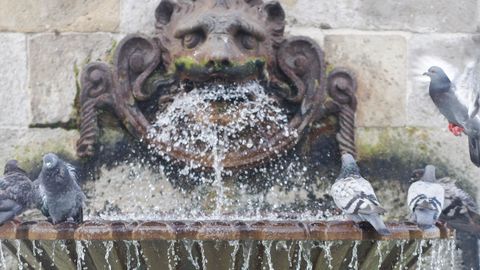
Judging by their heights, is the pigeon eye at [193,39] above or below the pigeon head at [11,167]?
above

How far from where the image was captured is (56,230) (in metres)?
3.48

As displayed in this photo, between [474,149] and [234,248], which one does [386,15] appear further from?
[234,248]

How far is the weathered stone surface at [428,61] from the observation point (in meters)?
4.45

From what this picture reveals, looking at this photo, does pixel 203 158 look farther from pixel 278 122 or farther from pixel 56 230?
pixel 56 230

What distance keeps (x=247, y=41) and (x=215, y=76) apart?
0.19m

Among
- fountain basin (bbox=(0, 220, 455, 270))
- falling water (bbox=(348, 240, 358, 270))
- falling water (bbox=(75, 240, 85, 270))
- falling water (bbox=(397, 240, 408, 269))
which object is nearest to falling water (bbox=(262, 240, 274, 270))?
fountain basin (bbox=(0, 220, 455, 270))

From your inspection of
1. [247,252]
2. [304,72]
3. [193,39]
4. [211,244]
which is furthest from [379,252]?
[193,39]

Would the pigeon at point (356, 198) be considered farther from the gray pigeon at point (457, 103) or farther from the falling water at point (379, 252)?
the gray pigeon at point (457, 103)

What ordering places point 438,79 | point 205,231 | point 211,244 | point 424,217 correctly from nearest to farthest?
point 205,231 → point 211,244 → point 424,217 → point 438,79

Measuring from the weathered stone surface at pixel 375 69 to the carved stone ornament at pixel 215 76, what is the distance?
2.9 inches

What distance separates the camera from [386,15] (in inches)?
178

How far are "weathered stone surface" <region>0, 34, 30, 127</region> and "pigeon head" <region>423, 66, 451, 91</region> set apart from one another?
154cm

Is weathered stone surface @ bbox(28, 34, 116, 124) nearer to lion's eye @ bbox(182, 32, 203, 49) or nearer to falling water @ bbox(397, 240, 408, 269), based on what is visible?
lion's eye @ bbox(182, 32, 203, 49)

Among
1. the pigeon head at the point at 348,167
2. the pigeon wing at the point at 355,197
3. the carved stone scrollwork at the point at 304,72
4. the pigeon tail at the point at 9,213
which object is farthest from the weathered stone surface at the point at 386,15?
the pigeon tail at the point at 9,213
